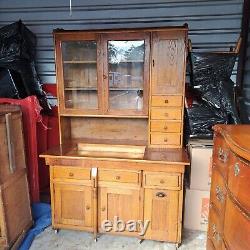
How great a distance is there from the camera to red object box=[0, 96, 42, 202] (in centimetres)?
245

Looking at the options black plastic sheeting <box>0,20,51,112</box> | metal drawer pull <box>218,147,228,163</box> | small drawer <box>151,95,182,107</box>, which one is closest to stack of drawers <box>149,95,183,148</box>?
small drawer <box>151,95,182,107</box>

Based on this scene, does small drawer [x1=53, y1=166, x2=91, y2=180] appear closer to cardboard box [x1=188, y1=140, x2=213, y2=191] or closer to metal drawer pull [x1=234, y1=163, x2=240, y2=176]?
cardboard box [x1=188, y1=140, x2=213, y2=191]

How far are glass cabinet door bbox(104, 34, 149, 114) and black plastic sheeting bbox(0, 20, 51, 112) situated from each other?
940mm

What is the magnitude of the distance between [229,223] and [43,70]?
98.9 inches

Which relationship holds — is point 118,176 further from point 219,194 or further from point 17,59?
point 17,59

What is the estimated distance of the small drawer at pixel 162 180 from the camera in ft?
6.68

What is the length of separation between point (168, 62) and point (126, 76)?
16.3 inches

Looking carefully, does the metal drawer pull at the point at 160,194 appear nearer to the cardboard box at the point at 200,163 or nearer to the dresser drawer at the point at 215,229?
the cardboard box at the point at 200,163

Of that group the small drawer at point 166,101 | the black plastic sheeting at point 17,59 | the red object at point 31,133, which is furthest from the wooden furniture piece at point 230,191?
the black plastic sheeting at point 17,59

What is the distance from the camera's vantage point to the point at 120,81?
7.70 feet

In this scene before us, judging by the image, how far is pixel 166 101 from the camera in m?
2.24

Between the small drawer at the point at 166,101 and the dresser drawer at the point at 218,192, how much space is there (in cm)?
81

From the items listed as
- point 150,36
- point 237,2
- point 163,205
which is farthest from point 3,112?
point 237,2

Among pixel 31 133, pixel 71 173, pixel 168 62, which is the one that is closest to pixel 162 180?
pixel 71 173
